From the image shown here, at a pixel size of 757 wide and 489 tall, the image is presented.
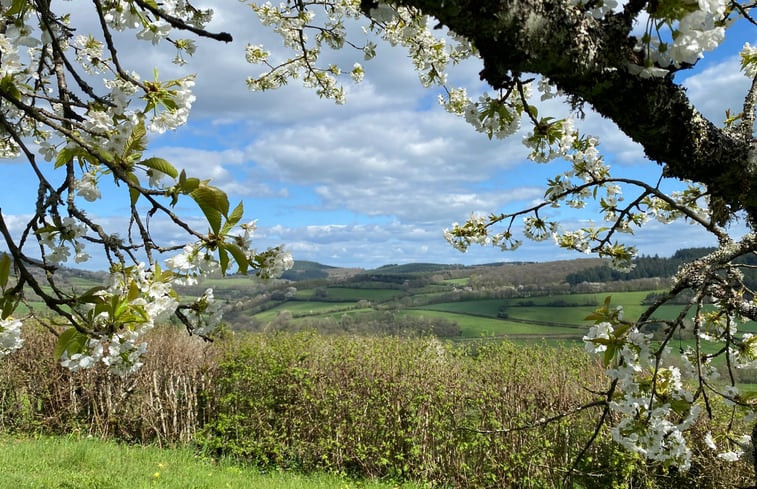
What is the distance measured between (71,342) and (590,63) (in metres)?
1.39

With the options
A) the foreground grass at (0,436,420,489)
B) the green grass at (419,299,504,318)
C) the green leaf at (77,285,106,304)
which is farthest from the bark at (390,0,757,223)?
the green grass at (419,299,504,318)

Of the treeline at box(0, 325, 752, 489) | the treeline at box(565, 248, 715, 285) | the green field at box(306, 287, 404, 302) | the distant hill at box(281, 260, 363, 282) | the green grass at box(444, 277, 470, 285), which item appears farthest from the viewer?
the distant hill at box(281, 260, 363, 282)

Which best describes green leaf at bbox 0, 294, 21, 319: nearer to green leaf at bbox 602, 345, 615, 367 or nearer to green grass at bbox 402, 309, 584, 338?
green leaf at bbox 602, 345, 615, 367

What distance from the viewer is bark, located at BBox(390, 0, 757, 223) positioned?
3.24 ft

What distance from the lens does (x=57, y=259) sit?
79.4 inches

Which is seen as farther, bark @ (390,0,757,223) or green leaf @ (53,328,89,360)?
green leaf @ (53,328,89,360)

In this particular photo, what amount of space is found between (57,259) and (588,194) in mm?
2955

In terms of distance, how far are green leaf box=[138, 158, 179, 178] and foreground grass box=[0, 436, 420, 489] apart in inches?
173

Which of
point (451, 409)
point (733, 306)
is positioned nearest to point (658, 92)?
point (733, 306)

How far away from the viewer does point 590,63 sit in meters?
1.05

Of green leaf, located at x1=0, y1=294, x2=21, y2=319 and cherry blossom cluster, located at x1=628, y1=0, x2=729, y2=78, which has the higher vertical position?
cherry blossom cluster, located at x1=628, y1=0, x2=729, y2=78

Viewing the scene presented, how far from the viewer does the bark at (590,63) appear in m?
0.99

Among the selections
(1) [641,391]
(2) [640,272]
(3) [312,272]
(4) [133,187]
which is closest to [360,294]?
(2) [640,272]

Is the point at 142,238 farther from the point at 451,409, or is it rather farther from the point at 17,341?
the point at 451,409
